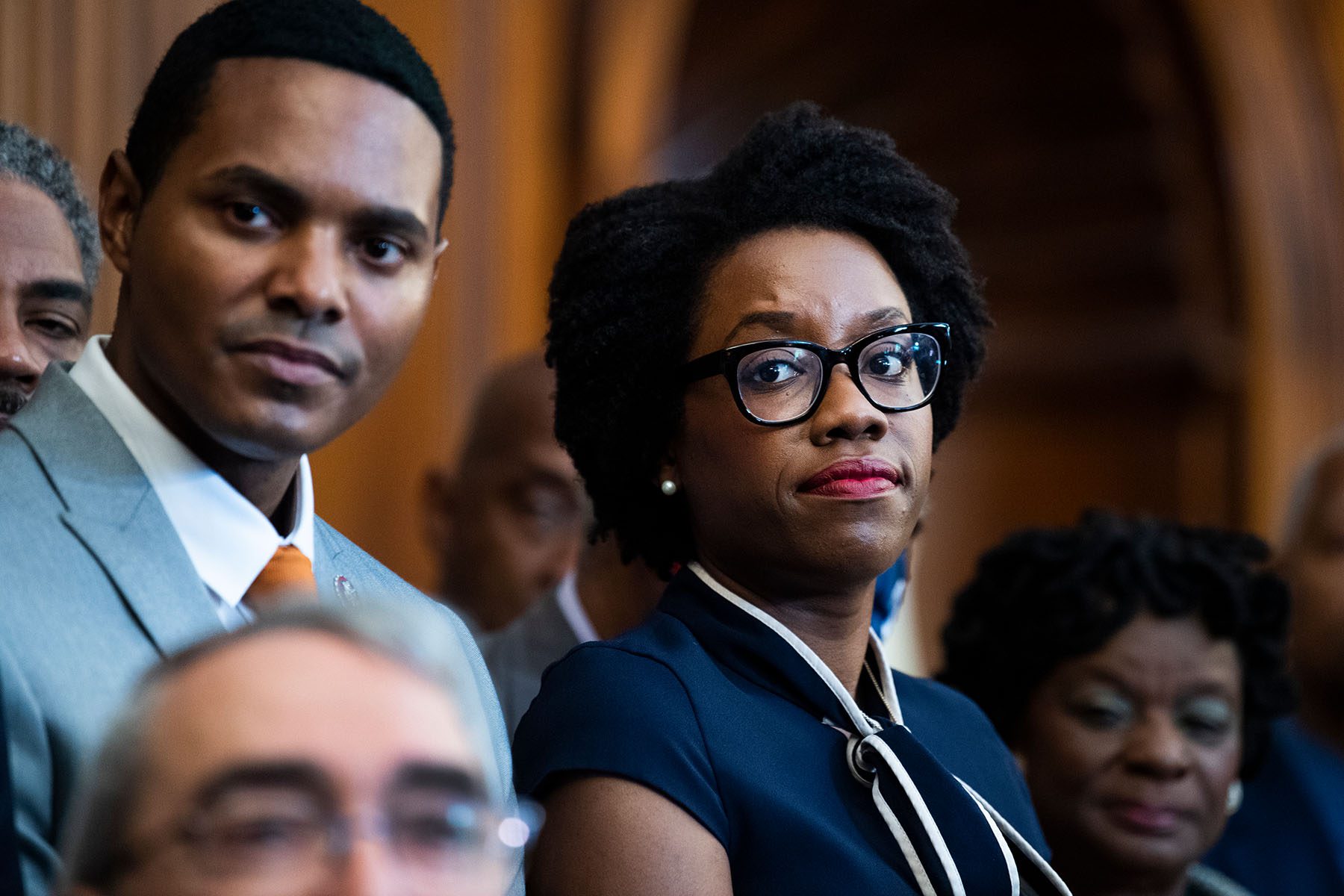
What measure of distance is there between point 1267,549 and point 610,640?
132 centimetres

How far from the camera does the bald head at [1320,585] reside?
3.17m

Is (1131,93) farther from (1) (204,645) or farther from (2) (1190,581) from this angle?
(1) (204,645)

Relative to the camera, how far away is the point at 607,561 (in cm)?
245

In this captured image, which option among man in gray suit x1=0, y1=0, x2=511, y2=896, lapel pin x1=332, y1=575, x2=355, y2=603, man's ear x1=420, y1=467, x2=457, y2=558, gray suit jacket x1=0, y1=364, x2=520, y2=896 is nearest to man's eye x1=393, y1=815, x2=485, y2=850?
gray suit jacket x1=0, y1=364, x2=520, y2=896

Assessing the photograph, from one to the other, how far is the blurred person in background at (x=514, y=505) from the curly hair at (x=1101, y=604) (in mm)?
940

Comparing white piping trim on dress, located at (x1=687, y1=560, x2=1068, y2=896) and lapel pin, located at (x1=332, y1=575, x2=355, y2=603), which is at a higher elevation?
lapel pin, located at (x1=332, y1=575, x2=355, y2=603)

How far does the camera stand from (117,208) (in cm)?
150

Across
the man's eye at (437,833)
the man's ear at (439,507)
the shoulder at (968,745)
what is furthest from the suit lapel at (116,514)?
the man's ear at (439,507)

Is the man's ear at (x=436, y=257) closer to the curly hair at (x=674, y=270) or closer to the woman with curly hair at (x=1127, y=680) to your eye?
the curly hair at (x=674, y=270)

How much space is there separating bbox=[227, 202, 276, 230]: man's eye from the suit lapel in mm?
218

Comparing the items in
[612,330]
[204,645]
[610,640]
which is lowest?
[610,640]

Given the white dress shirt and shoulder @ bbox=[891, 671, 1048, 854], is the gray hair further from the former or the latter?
shoulder @ bbox=[891, 671, 1048, 854]

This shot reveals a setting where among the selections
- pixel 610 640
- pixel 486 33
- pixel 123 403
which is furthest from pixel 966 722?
pixel 486 33

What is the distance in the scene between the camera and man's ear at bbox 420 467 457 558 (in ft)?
11.0
